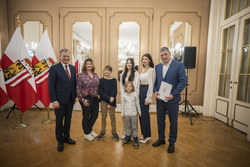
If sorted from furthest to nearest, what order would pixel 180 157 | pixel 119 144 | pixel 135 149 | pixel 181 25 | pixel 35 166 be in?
pixel 181 25 → pixel 119 144 → pixel 135 149 → pixel 180 157 → pixel 35 166

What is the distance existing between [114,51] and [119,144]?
293cm

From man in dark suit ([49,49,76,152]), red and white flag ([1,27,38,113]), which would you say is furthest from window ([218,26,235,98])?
red and white flag ([1,27,38,113])

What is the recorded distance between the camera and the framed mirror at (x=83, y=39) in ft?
14.2

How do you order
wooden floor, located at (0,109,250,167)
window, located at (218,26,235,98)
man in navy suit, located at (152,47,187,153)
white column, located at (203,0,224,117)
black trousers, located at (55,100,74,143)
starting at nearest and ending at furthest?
wooden floor, located at (0,109,250,167) → man in navy suit, located at (152,47,187,153) → black trousers, located at (55,100,74,143) → window, located at (218,26,235,98) → white column, located at (203,0,224,117)

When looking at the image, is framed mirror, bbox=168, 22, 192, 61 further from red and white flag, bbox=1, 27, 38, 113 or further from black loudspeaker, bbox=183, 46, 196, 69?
red and white flag, bbox=1, 27, 38, 113

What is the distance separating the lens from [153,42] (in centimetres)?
429

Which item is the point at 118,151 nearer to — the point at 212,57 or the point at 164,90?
the point at 164,90

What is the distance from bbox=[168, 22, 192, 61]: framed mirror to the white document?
98.4 inches

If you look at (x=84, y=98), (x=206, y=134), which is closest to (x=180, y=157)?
(x=206, y=134)

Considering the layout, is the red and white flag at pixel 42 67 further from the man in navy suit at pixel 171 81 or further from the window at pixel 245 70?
the window at pixel 245 70

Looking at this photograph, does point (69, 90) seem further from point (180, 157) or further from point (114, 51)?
point (114, 51)

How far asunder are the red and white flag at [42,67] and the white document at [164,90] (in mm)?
2640

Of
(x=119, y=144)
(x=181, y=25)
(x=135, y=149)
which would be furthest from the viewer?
(x=181, y=25)

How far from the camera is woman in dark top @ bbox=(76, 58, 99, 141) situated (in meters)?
2.29
